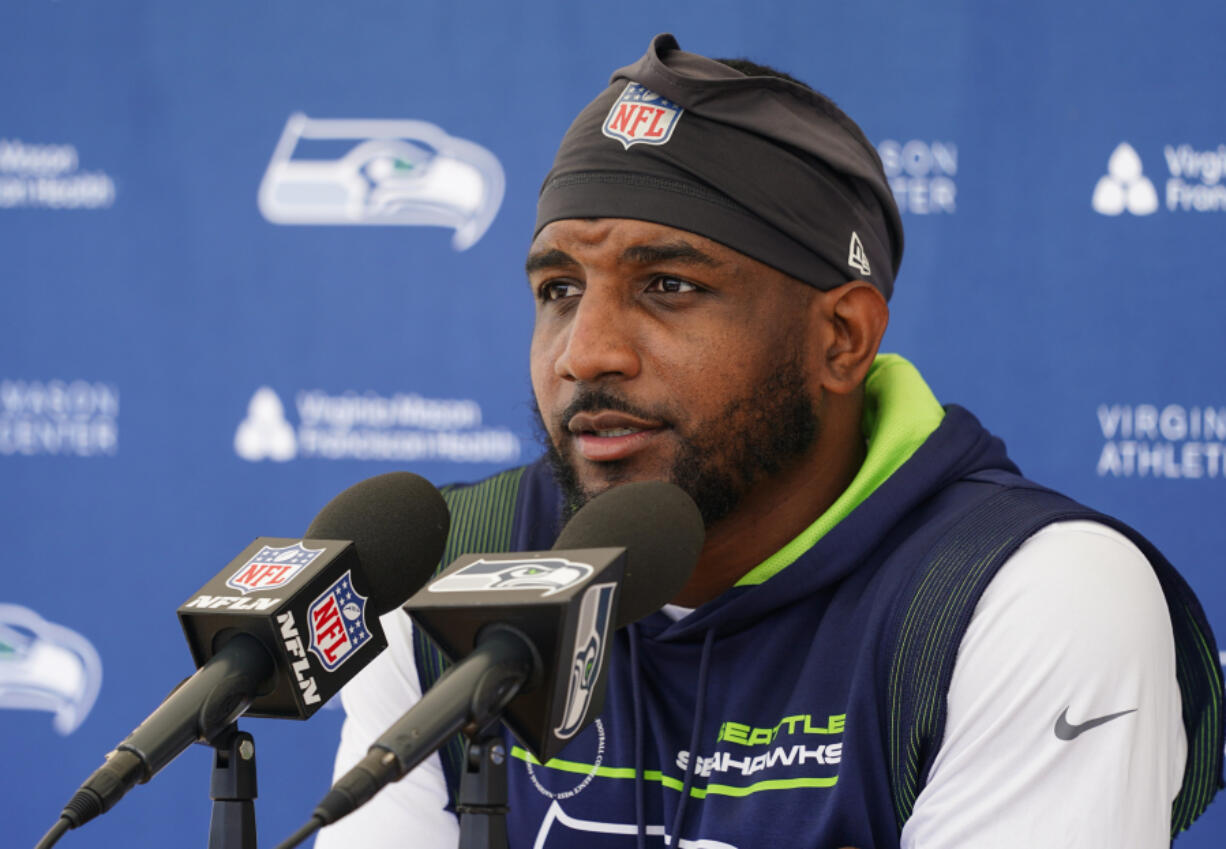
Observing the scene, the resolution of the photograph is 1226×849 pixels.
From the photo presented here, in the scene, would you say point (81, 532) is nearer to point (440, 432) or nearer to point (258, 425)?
point (258, 425)

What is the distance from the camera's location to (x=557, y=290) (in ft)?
4.50

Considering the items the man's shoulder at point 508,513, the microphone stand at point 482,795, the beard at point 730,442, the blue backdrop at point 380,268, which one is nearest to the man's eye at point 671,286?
the beard at point 730,442

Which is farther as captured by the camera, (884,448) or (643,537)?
(884,448)

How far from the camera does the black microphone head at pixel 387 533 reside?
3.06 ft

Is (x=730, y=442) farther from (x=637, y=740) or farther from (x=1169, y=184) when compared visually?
(x=1169, y=184)

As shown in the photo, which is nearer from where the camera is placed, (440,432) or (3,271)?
(440,432)

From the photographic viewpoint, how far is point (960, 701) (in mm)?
1070

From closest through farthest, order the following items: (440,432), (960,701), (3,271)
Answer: (960,701), (440,432), (3,271)

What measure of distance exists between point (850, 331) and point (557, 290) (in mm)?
351

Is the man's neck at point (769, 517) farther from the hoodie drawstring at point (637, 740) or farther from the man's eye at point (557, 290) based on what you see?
the man's eye at point (557, 290)

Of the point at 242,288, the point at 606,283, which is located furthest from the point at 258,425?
the point at 606,283

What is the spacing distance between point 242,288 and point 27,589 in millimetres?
755

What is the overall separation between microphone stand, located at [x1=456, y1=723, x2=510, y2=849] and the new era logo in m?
0.85

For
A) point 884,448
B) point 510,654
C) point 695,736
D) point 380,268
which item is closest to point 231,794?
point 510,654
